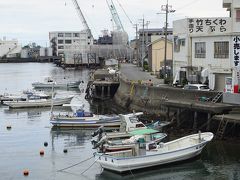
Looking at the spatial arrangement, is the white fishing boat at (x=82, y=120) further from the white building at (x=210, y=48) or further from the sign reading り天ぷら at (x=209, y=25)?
the sign reading り天ぷら at (x=209, y=25)

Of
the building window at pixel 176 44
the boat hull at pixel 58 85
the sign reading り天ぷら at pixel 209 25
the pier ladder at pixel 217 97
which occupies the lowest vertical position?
the boat hull at pixel 58 85

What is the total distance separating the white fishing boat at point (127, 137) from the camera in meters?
27.7

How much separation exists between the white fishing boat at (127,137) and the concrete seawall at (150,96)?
19.2ft

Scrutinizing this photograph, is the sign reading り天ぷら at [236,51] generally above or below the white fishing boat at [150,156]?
above

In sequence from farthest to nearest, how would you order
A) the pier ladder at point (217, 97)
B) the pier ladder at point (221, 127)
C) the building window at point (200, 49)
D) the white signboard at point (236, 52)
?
the building window at point (200, 49) < the white signboard at point (236, 52) < the pier ladder at point (217, 97) < the pier ladder at point (221, 127)

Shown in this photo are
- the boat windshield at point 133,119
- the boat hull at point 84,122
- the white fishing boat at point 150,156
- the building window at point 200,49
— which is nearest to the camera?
the white fishing boat at point 150,156

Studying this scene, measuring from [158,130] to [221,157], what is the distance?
571 cm

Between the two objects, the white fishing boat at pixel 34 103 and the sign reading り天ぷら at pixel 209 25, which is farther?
the white fishing boat at pixel 34 103

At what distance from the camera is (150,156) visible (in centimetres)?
2728

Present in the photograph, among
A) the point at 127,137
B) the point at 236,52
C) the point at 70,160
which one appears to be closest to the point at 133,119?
the point at 127,137

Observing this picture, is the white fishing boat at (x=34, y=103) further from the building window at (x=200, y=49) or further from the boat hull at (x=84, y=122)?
the building window at (x=200, y=49)

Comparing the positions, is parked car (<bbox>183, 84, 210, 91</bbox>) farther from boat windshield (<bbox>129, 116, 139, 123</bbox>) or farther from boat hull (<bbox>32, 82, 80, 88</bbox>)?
boat hull (<bbox>32, 82, 80, 88</bbox>)

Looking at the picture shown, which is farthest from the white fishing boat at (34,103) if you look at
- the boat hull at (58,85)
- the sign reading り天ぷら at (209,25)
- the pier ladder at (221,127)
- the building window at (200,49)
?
the pier ladder at (221,127)

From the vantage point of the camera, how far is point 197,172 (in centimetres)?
2744
